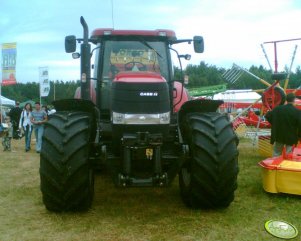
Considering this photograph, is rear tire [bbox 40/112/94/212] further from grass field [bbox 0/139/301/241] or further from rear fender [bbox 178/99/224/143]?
rear fender [bbox 178/99/224/143]

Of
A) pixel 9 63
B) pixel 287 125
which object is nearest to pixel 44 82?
pixel 9 63

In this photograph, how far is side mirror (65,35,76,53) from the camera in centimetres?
563

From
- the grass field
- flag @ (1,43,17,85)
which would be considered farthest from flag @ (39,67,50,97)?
the grass field

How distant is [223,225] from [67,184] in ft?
5.67

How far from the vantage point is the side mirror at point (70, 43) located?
5.63 meters

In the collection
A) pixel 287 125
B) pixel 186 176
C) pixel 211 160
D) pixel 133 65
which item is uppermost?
pixel 133 65

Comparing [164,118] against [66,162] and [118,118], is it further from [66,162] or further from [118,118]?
[66,162]

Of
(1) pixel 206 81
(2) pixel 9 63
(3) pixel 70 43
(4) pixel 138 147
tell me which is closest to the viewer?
(4) pixel 138 147

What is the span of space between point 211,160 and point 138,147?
0.82 metres

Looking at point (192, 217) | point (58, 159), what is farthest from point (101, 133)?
point (192, 217)

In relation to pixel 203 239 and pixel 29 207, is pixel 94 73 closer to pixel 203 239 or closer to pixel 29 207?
pixel 29 207

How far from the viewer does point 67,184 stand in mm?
4590

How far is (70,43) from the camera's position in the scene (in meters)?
5.64

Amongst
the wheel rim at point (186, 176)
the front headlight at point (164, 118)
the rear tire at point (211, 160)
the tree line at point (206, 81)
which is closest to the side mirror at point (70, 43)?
the front headlight at point (164, 118)
